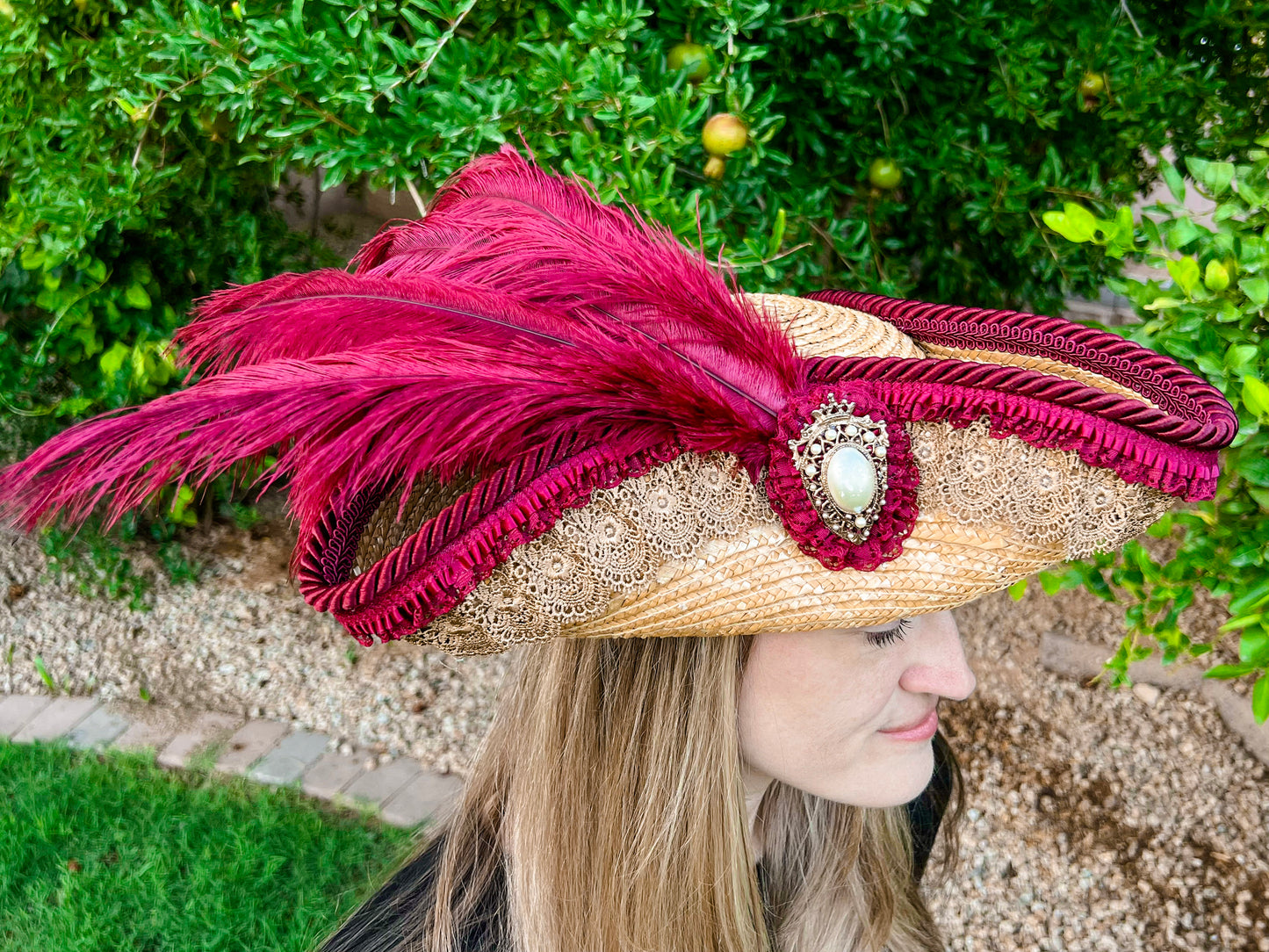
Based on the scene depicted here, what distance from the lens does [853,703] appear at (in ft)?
4.46

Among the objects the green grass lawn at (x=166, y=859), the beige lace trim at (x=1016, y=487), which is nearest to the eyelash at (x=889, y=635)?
the beige lace trim at (x=1016, y=487)

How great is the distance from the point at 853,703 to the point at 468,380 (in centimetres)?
73

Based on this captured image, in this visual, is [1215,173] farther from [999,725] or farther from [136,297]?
[136,297]

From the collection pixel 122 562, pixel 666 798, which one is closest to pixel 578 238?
pixel 666 798

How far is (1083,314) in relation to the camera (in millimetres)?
5102

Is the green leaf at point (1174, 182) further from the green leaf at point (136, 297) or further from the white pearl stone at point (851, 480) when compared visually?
the green leaf at point (136, 297)

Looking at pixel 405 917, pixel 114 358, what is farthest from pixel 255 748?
pixel 405 917

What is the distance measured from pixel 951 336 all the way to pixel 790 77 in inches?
63.4

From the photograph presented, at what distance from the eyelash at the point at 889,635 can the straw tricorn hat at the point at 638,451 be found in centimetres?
14

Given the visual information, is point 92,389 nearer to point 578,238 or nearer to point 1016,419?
point 578,238

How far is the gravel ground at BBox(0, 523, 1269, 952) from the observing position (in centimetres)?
311

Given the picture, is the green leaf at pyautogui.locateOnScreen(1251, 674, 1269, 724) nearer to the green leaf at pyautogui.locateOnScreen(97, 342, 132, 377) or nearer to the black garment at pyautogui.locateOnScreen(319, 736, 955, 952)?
the black garment at pyautogui.locateOnScreen(319, 736, 955, 952)

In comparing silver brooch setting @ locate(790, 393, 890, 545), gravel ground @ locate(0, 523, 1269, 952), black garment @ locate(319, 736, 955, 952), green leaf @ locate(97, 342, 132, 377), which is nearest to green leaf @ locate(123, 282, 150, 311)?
green leaf @ locate(97, 342, 132, 377)

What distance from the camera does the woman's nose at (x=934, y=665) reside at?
54.7 inches
